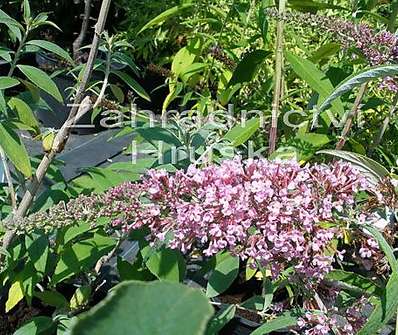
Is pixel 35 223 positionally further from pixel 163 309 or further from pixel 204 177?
pixel 163 309

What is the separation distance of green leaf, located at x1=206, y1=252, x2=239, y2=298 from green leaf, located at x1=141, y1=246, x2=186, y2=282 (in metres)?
0.06

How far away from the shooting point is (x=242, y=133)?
1.40m

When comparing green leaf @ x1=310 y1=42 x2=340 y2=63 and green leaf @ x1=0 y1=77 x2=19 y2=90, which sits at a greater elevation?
green leaf @ x1=0 y1=77 x2=19 y2=90

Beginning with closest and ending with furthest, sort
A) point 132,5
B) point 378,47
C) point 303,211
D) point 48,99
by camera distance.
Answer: point 303,211
point 378,47
point 48,99
point 132,5

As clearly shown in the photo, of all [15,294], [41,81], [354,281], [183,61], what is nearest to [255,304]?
[354,281]

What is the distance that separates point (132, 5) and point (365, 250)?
272 cm

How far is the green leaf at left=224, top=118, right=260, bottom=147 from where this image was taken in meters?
1.38

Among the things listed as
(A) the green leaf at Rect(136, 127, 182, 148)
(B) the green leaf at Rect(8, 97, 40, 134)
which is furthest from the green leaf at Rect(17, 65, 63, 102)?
(A) the green leaf at Rect(136, 127, 182, 148)

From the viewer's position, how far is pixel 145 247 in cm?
115

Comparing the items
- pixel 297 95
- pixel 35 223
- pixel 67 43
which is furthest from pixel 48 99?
pixel 35 223

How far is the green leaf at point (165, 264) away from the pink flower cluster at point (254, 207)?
0.65 feet

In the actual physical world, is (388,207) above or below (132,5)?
above

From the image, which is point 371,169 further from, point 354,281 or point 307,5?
point 307,5

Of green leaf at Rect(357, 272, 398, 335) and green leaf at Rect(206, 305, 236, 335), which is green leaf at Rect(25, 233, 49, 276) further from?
green leaf at Rect(357, 272, 398, 335)
